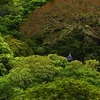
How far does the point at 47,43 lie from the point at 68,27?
56.4 inches

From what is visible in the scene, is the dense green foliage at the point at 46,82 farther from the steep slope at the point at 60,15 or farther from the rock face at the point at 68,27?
the steep slope at the point at 60,15

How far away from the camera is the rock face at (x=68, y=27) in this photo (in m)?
18.9

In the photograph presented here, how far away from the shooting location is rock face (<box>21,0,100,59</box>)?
18859 mm

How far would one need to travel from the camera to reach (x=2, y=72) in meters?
12.1

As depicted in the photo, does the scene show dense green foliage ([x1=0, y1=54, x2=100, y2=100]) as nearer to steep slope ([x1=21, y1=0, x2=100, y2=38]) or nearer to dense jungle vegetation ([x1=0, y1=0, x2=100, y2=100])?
dense jungle vegetation ([x1=0, y1=0, x2=100, y2=100])

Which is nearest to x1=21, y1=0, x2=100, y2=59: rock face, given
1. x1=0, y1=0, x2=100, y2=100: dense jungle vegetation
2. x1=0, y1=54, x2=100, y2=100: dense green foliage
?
x1=0, y1=0, x2=100, y2=100: dense jungle vegetation

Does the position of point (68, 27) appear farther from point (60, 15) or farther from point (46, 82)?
point (46, 82)

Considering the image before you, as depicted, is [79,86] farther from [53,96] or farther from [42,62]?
[42,62]

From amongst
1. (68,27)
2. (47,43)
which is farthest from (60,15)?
(47,43)

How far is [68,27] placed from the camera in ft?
64.7

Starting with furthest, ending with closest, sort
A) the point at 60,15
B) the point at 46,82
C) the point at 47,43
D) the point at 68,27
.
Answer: the point at 60,15 → the point at 68,27 → the point at 47,43 → the point at 46,82

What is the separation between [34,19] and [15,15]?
92.5 inches

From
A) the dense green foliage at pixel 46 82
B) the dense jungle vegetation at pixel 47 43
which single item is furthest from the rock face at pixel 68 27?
the dense green foliage at pixel 46 82

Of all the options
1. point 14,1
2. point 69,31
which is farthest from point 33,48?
point 14,1
